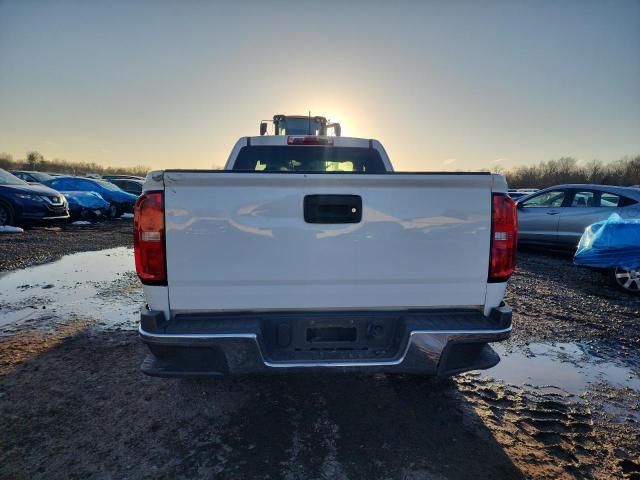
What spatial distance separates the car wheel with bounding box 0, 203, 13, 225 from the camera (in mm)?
10594

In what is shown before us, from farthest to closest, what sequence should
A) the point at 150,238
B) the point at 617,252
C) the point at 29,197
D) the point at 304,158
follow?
1. the point at 29,197
2. the point at 617,252
3. the point at 304,158
4. the point at 150,238

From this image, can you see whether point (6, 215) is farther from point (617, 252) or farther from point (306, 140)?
point (617, 252)

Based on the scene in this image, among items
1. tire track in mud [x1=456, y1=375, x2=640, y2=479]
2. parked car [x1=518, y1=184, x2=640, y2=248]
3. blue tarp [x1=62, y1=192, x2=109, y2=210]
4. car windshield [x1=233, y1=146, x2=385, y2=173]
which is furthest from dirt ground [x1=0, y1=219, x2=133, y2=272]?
parked car [x1=518, y1=184, x2=640, y2=248]

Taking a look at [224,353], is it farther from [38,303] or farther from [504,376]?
[38,303]

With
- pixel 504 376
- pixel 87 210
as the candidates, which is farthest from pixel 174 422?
pixel 87 210

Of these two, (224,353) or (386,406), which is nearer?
(224,353)

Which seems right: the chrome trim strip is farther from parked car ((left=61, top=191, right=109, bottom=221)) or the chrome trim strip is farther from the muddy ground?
parked car ((left=61, top=191, right=109, bottom=221))

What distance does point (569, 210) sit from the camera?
323 inches

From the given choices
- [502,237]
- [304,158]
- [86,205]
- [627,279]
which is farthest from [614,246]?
[86,205]

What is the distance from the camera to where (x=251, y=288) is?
2.15 m

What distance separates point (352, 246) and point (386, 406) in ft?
4.58

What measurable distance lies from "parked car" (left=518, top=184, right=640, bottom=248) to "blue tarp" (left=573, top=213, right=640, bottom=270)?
1975 mm

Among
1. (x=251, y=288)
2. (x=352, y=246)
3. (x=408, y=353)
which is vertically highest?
(x=352, y=246)

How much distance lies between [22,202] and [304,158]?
1083 centimetres
